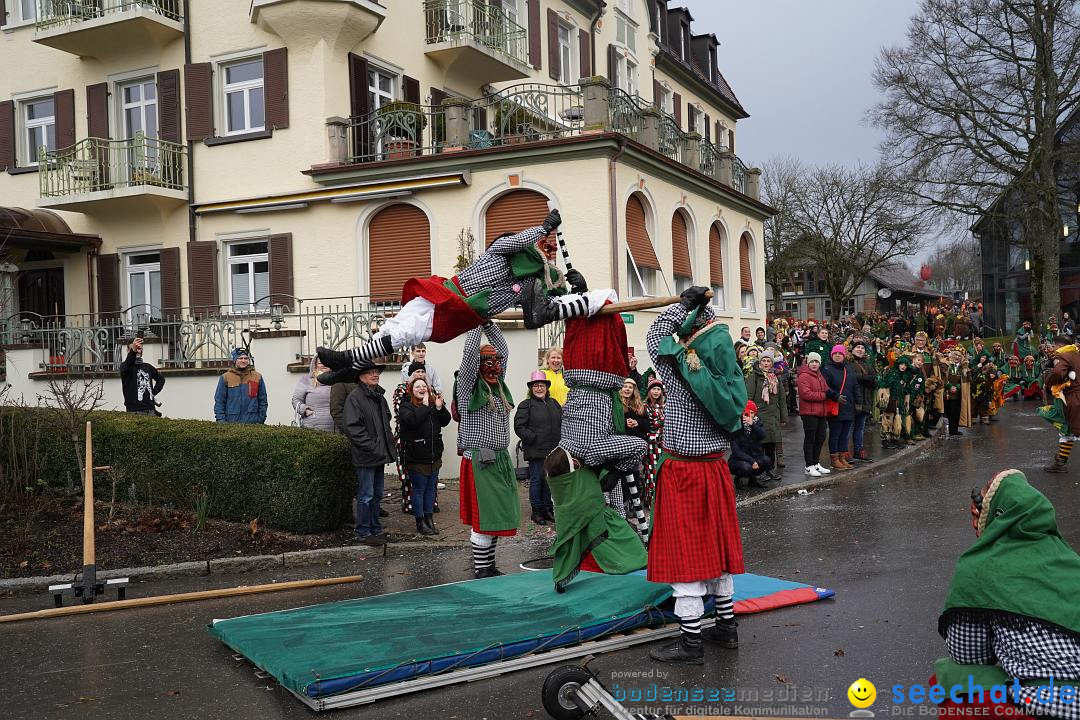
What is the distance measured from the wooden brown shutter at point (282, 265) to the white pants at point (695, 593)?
1526 cm

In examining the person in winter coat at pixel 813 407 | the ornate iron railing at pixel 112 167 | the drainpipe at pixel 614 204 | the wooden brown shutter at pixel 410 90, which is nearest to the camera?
the person in winter coat at pixel 813 407

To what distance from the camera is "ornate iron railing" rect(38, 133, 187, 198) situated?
66.7 feet

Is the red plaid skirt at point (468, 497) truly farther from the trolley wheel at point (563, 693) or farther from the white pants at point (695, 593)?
the trolley wheel at point (563, 693)

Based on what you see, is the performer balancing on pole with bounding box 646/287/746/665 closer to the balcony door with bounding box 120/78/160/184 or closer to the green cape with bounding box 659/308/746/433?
the green cape with bounding box 659/308/746/433

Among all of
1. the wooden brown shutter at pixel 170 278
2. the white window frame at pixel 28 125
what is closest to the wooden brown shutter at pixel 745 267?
the wooden brown shutter at pixel 170 278

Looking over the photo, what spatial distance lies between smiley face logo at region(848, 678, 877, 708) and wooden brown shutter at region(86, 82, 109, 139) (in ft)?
67.5

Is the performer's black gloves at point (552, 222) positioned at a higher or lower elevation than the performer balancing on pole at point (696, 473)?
higher

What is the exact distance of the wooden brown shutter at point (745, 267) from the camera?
26.5 metres

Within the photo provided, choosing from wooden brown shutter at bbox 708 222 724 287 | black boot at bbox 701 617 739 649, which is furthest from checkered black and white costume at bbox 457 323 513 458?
wooden brown shutter at bbox 708 222 724 287

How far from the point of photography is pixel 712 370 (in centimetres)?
629

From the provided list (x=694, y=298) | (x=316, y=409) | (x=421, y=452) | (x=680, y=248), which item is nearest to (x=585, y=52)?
(x=680, y=248)

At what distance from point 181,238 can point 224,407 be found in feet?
29.1

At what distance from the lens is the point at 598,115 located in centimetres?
1809

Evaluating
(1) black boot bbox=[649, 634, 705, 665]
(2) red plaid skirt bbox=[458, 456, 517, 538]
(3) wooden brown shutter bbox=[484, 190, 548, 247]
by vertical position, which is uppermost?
(3) wooden brown shutter bbox=[484, 190, 548, 247]
